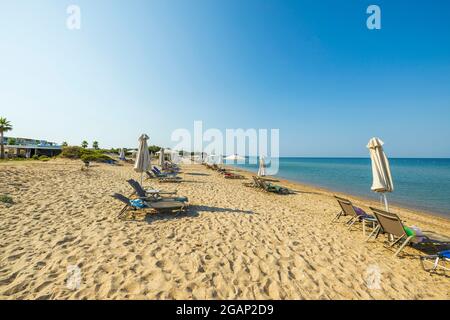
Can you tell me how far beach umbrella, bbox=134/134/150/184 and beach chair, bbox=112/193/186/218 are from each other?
72.7 inches

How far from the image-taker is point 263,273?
9.91ft

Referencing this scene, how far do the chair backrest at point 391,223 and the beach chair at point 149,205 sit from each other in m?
5.23

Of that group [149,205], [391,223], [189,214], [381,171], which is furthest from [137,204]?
[381,171]

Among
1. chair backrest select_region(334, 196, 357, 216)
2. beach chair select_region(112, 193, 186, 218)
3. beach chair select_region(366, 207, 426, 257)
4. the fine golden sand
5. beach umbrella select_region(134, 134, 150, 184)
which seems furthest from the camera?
beach umbrella select_region(134, 134, 150, 184)

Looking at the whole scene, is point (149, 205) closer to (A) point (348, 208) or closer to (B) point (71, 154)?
(A) point (348, 208)

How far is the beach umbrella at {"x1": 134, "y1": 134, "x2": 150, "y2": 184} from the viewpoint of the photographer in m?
7.26

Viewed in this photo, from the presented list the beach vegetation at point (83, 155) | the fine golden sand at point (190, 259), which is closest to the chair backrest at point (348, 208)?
the fine golden sand at point (190, 259)

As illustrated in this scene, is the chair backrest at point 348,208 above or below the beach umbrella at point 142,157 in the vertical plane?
below

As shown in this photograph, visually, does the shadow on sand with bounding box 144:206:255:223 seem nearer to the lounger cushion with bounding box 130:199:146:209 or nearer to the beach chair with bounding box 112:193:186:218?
the beach chair with bounding box 112:193:186:218

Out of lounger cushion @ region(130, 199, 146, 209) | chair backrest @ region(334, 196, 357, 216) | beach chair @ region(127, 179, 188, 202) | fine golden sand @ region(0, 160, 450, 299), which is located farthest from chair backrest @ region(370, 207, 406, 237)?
lounger cushion @ region(130, 199, 146, 209)

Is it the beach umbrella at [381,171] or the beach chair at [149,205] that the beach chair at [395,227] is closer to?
the beach umbrella at [381,171]

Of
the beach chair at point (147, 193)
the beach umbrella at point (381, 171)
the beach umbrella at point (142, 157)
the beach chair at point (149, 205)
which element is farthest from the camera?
the beach umbrella at point (142, 157)

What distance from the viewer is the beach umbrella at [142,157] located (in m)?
7.26
